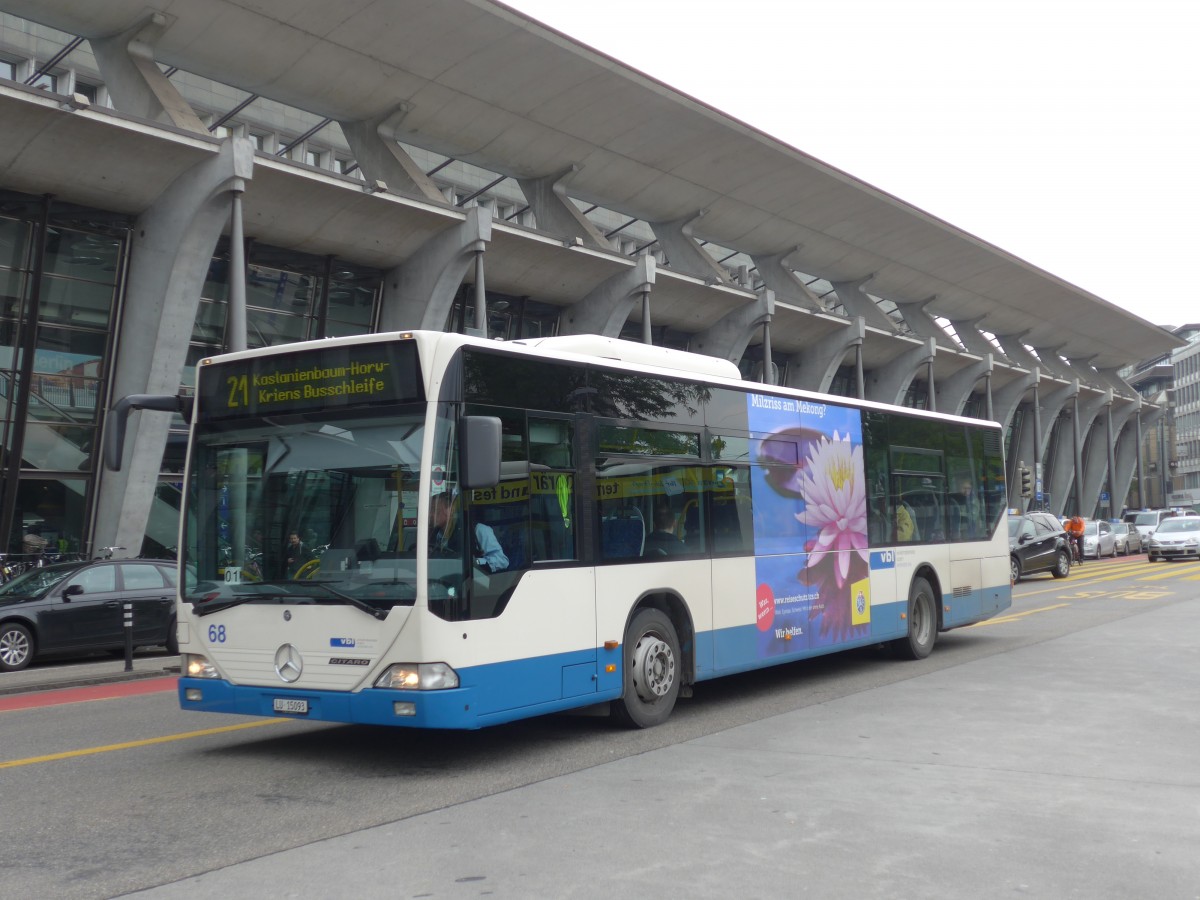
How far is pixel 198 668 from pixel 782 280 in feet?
114

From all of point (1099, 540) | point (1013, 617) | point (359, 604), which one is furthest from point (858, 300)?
point (359, 604)

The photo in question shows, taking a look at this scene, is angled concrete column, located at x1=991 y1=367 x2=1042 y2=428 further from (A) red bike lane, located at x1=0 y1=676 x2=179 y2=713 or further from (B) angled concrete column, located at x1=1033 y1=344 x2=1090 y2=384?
(A) red bike lane, located at x1=0 y1=676 x2=179 y2=713

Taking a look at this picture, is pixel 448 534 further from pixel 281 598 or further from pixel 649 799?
pixel 649 799

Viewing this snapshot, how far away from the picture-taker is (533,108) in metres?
28.3

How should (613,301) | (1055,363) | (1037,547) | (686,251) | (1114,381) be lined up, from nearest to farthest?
(1037,547)
(613,301)
(686,251)
(1055,363)
(1114,381)

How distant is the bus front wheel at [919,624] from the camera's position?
14.0 m

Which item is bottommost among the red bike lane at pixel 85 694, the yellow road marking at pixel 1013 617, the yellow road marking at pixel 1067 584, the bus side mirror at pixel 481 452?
the red bike lane at pixel 85 694

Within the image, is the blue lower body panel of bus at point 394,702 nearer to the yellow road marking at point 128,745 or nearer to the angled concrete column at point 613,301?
the yellow road marking at point 128,745

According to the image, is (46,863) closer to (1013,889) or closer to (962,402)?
(1013,889)

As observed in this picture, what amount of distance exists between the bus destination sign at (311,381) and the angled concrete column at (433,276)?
19.1m

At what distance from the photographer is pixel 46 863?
220 inches

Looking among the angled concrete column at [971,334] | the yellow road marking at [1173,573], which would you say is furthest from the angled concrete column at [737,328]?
the angled concrete column at [971,334]

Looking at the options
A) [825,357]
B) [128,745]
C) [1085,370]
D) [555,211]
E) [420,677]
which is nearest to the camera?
[420,677]

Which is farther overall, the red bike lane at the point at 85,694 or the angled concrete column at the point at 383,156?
the angled concrete column at the point at 383,156
